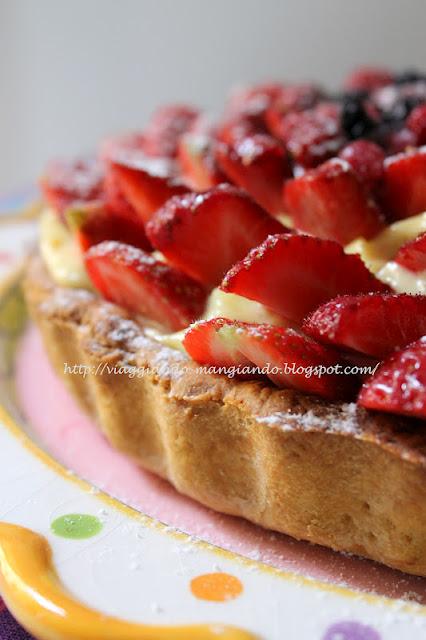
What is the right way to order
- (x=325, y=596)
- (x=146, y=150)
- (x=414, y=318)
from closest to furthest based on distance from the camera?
1. (x=325, y=596)
2. (x=414, y=318)
3. (x=146, y=150)

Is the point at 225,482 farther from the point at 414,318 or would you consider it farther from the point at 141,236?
the point at 141,236

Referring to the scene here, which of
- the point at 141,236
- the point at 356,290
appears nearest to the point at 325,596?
the point at 356,290

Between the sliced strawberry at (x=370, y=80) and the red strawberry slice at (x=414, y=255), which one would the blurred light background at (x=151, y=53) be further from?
the red strawberry slice at (x=414, y=255)

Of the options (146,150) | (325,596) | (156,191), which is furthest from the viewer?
(146,150)

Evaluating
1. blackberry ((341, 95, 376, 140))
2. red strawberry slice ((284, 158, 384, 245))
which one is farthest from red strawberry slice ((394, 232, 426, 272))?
blackberry ((341, 95, 376, 140))

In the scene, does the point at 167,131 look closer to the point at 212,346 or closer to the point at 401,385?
the point at 212,346

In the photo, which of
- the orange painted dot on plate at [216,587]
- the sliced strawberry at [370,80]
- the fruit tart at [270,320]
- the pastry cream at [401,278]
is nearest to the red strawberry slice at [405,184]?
the fruit tart at [270,320]

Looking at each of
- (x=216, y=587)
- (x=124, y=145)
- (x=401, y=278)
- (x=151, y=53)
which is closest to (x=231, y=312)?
A: (x=401, y=278)
